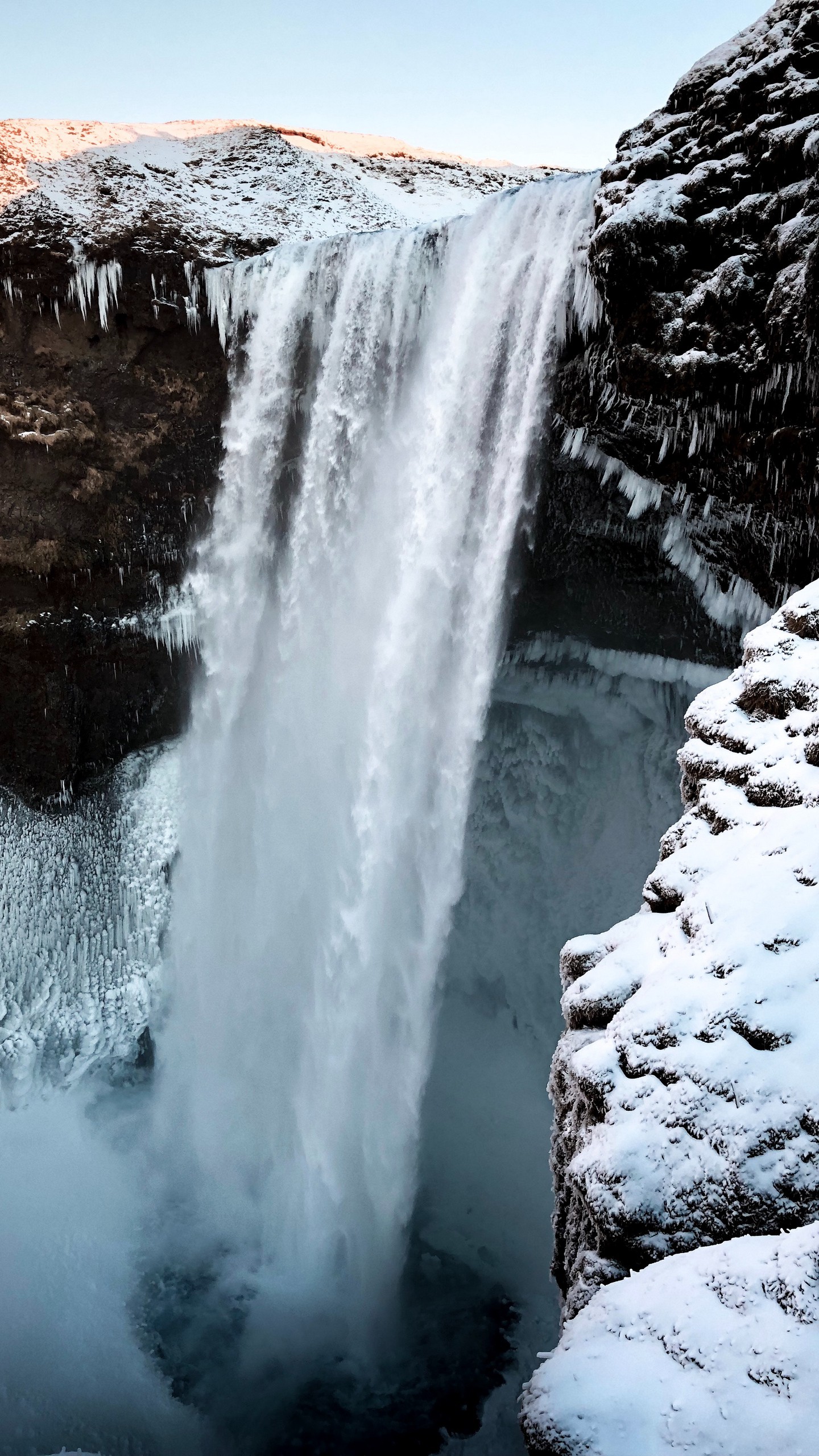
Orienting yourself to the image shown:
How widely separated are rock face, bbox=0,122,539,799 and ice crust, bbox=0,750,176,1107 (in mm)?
520

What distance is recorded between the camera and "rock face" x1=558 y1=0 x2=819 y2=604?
6.62 meters

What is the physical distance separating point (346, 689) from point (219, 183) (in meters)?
7.96

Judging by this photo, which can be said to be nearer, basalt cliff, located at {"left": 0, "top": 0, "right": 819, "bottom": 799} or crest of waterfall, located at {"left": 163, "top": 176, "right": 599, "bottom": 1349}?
basalt cliff, located at {"left": 0, "top": 0, "right": 819, "bottom": 799}

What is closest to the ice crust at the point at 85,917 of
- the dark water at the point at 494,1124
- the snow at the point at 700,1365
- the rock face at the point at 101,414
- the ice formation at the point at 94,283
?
the rock face at the point at 101,414

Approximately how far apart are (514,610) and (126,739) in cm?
574

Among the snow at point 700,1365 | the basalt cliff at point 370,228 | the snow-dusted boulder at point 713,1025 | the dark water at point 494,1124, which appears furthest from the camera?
the dark water at point 494,1124

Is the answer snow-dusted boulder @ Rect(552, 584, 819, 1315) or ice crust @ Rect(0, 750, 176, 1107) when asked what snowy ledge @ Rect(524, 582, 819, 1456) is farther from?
ice crust @ Rect(0, 750, 176, 1107)

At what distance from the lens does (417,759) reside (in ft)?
32.5

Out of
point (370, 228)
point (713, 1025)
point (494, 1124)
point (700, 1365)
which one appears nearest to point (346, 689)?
point (494, 1124)

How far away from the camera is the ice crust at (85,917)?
1172 centimetres

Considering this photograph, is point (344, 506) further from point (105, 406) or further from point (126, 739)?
point (126, 739)

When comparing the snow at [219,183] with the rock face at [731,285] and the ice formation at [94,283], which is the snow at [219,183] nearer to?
the ice formation at [94,283]

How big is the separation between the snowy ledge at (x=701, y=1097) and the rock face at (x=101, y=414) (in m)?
9.22

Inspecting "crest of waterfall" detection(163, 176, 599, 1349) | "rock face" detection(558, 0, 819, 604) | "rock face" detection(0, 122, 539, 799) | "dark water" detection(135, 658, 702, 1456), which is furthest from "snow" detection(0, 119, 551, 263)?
"dark water" detection(135, 658, 702, 1456)
